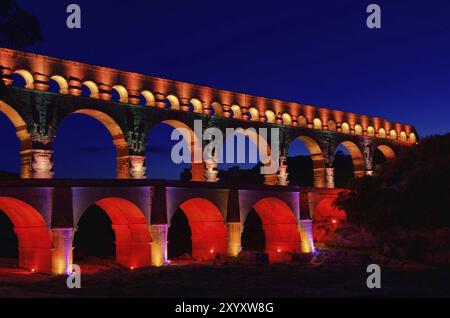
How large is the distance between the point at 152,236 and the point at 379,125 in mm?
34080

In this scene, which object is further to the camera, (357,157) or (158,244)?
(357,157)

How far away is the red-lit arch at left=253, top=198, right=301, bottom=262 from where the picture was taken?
45.9m

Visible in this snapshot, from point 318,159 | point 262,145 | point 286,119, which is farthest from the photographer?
point 318,159

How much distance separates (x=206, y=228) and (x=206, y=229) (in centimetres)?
7

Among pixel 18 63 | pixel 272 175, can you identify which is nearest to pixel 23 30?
pixel 18 63

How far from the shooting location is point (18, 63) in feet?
121

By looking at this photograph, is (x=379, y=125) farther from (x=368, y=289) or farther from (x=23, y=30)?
(x=23, y=30)

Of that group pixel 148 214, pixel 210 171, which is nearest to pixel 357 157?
pixel 210 171

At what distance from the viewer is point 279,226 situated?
46.8 metres

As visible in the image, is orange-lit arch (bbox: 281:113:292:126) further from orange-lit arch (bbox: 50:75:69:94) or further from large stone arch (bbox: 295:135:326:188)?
orange-lit arch (bbox: 50:75:69:94)

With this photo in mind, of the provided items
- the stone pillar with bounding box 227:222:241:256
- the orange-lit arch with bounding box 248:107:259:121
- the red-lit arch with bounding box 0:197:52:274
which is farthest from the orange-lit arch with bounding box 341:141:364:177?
the red-lit arch with bounding box 0:197:52:274

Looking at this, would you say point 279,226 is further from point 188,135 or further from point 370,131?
point 370,131

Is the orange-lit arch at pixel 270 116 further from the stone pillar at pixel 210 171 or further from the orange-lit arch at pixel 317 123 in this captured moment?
the stone pillar at pixel 210 171

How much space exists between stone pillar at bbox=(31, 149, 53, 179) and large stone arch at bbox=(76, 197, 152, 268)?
3699 mm
